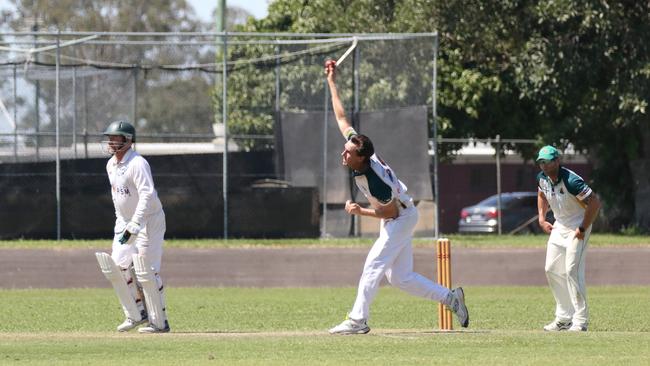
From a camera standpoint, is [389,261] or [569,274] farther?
[569,274]

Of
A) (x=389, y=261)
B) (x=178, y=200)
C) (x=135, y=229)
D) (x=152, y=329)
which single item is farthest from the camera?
(x=178, y=200)

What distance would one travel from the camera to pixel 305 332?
14.6 m

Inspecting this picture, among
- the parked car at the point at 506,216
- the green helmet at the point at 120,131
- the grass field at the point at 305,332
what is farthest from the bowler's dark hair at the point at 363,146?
the parked car at the point at 506,216

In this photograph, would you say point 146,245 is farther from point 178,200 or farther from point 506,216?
point 506,216

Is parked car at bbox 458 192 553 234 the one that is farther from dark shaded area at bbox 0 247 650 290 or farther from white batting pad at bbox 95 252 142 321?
white batting pad at bbox 95 252 142 321

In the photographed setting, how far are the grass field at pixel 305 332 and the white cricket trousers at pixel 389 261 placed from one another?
0.35 m

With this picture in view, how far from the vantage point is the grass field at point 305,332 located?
39.2ft

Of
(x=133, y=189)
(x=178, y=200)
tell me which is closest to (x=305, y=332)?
(x=133, y=189)

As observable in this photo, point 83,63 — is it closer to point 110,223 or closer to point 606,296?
point 110,223

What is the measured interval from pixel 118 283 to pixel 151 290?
13.6 inches

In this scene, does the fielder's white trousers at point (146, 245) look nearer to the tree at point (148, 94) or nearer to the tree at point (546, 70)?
the tree at point (148, 94)

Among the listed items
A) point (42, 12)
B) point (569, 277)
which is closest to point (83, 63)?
point (569, 277)

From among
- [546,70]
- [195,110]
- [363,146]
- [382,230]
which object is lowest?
[382,230]

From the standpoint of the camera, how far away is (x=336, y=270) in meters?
23.5
